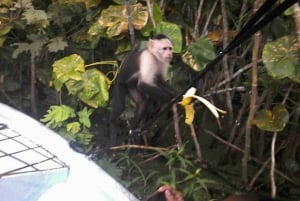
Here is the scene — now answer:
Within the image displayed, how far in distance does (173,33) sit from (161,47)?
16 cm

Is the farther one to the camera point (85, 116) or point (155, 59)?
point (85, 116)

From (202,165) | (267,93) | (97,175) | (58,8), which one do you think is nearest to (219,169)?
(202,165)

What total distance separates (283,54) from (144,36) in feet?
1.39

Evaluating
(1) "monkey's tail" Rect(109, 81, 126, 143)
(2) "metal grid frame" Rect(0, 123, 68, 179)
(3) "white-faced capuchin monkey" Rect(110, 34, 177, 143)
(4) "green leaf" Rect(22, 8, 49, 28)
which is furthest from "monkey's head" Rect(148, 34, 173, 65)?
(4) "green leaf" Rect(22, 8, 49, 28)

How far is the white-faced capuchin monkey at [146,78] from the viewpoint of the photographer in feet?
4.30

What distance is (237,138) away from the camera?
1.93 metres

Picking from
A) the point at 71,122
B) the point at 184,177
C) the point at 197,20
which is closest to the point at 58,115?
the point at 71,122

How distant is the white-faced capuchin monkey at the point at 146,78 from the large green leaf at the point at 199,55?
0.11 meters

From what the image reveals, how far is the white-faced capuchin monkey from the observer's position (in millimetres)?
1312

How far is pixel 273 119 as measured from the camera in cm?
164

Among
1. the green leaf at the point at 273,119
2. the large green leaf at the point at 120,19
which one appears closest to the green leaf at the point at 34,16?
the large green leaf at the point at 120,19

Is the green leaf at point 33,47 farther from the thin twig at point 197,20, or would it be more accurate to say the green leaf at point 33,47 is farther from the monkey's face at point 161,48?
the monkey's face at point 161,48

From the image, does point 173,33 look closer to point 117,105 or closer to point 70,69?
point 117,105

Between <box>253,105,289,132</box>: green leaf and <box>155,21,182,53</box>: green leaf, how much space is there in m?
0.42
